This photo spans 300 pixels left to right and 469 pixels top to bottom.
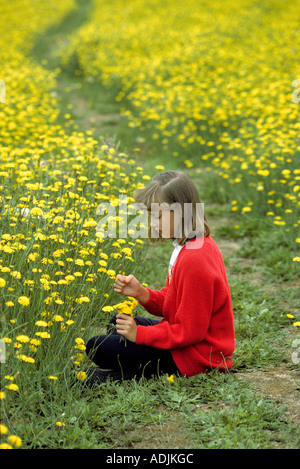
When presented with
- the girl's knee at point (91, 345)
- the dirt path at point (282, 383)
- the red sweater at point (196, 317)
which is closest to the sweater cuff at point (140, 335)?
the red sweater at point (196, 317)

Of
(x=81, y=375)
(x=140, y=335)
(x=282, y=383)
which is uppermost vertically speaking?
(x=140, y=335)

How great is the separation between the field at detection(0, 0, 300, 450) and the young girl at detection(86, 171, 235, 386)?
9 cm

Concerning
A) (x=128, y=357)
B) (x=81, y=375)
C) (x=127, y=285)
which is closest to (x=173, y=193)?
(x=127, y=285)

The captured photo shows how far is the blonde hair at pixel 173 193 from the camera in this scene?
2.52 metres

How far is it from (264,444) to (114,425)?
63cm

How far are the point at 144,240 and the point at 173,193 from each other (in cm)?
165

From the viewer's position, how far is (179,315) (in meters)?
2.46

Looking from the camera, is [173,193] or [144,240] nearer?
[173,193]

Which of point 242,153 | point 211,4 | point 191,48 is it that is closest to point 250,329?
point 242,153

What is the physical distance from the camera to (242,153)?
586 centimetres

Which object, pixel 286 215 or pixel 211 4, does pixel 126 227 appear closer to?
pixel 286 215

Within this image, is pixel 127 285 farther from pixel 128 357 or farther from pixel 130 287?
pixel 128 357
